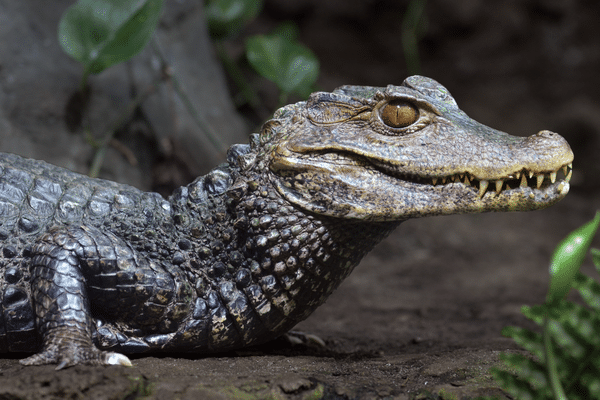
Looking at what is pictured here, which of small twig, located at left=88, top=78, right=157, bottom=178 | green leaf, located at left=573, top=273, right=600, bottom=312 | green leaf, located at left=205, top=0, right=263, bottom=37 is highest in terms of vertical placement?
green leaf, located at left=205, top=0, right=263, bottom=37

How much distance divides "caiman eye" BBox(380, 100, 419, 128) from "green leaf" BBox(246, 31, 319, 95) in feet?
9.29

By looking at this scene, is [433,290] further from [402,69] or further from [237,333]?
[402,69]

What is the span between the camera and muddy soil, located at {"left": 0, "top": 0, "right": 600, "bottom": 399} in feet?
7.98

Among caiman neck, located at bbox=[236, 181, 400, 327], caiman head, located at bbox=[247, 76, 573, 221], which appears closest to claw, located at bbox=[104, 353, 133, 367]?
caiman neck, located at bbox=[236, 181, 400, 327]

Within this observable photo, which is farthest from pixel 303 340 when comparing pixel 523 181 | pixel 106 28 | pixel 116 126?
pixel 116 126

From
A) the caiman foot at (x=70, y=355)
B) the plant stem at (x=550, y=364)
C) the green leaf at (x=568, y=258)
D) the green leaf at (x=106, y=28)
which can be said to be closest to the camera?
the green leaf at (x=568, y=258)

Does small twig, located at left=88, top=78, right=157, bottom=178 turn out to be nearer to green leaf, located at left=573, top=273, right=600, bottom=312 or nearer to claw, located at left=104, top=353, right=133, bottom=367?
claw, located at left=104, top=353, right=133, bottom=367

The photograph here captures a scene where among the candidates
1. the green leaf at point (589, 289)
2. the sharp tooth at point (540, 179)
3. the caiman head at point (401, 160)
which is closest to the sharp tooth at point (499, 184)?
the caiman head at point (401, 160)

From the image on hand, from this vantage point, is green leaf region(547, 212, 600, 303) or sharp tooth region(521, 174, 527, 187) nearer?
green leaf region(547, 212, 600, 303)

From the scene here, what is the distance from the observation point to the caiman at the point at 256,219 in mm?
2639

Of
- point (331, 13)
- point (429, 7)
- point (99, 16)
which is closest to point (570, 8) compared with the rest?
point (429, 7)

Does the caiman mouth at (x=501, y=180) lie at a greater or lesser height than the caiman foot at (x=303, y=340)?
greater

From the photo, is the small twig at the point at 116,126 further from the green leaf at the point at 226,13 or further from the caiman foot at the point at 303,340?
the caiman foot at the point at 303,340

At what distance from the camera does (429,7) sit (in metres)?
9.52
